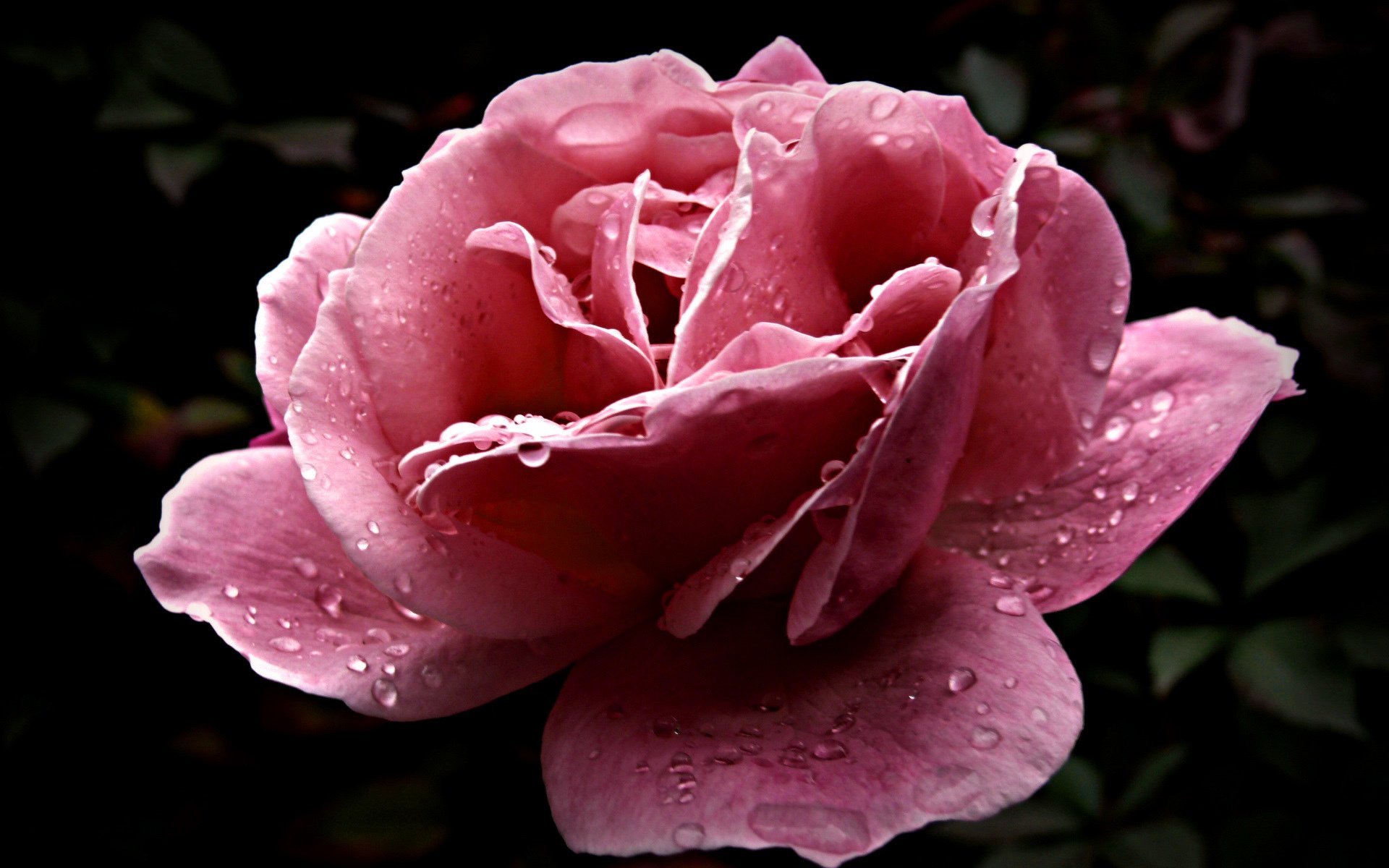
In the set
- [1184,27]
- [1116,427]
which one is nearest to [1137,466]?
[1116,427]

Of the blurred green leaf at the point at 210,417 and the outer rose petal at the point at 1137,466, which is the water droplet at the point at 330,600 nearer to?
the outer rose petal at the point at 1137,466

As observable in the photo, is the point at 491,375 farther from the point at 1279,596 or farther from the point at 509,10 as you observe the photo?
the point at 1279,596

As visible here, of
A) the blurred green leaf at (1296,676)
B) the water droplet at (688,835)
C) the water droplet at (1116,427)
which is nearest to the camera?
the water droplet at (688,835)

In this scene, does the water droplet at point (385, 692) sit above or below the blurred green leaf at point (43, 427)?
above

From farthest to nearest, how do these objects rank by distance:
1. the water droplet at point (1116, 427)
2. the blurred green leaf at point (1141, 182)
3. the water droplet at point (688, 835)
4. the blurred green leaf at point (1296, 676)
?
the blurred green leaf at point (1141, 182) → the blurred green leaf at point (1296, 676) → the water droplet at point (1116, 427) → the water droplet at point (688, 835)

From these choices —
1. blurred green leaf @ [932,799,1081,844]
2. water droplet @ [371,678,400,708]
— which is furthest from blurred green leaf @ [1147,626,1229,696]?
water droplet @ [371,678,400,708]

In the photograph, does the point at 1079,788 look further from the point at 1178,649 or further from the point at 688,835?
the point at 688,835

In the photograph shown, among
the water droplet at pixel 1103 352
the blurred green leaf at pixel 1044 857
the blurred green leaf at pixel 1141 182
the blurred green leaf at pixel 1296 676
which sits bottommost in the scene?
the blurred green leaf at pixel 1044 857

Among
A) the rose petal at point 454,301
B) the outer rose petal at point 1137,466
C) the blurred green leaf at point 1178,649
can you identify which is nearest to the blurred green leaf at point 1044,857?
the blurred green leaf at point 1178,649
